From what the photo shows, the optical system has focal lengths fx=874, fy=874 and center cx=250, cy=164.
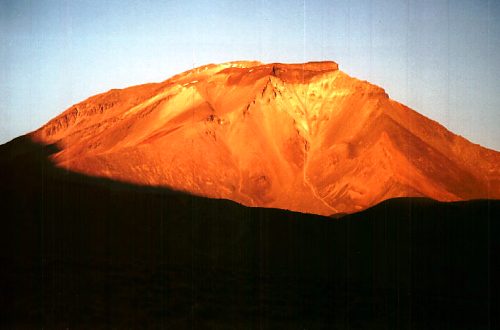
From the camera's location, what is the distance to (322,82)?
97750 millimetres

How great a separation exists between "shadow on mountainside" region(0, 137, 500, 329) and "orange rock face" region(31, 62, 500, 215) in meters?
31.9

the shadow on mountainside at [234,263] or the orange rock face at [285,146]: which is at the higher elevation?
the orange rock face at [285,146]

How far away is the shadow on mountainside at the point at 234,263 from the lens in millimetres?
30172

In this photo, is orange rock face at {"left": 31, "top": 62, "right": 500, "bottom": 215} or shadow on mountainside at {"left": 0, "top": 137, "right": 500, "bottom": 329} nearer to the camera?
shadow on mountainside at {"left": 0, "top": 137, "right": 500, "bottom": 329}

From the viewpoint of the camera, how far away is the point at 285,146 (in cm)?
9025

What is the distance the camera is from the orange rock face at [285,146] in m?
82.0

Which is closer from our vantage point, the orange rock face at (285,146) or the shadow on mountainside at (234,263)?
the shadow on mountainside at (234,263)

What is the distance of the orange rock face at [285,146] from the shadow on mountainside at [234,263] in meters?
31.9

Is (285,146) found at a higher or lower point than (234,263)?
higher

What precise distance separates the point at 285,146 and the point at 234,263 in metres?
50.1

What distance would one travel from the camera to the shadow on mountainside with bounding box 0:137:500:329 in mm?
30172

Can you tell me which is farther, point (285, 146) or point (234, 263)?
point (285, 146)

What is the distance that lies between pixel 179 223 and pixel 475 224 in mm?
14966

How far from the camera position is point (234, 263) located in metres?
40.8
